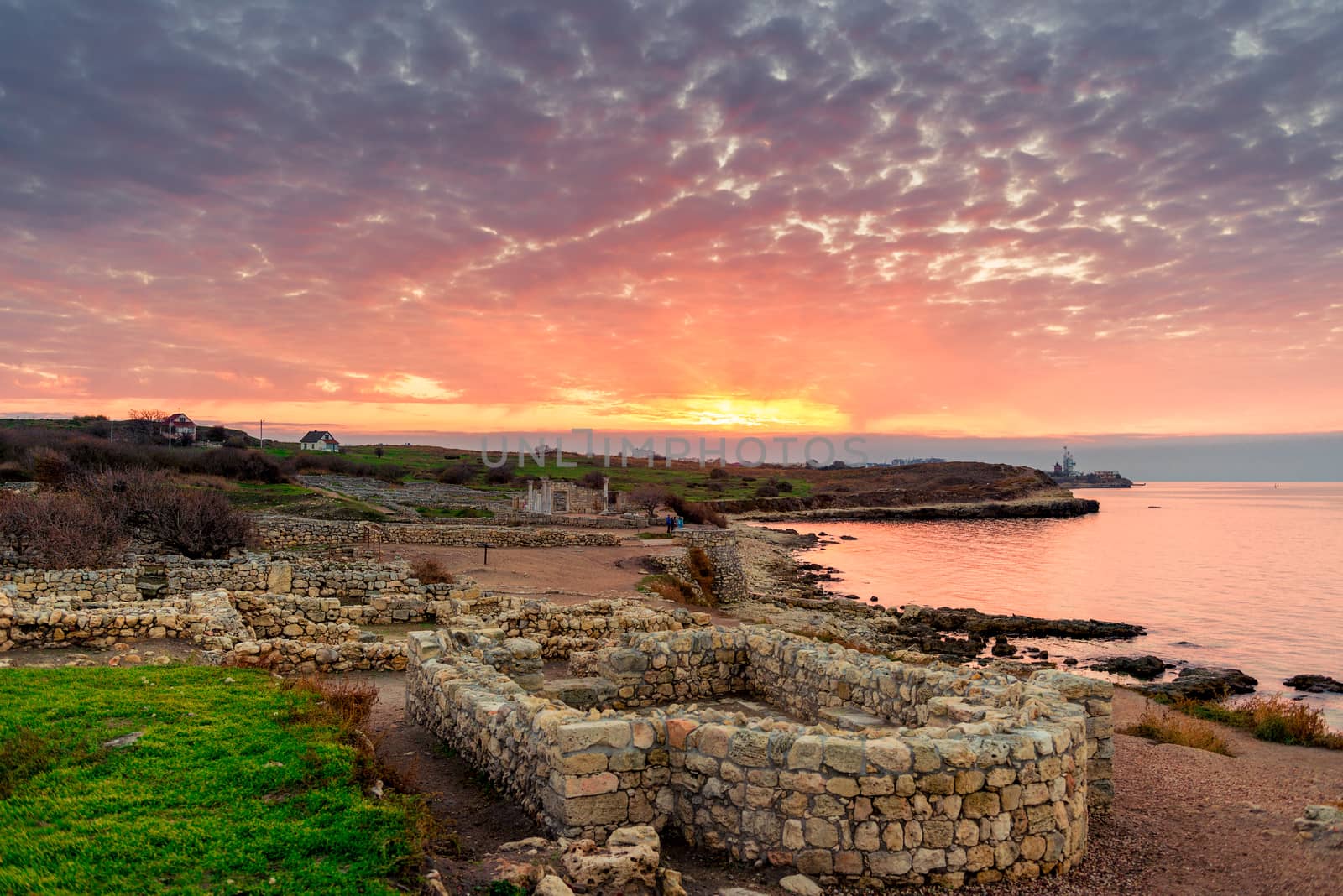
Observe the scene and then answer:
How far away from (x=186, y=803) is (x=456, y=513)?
46421 mm

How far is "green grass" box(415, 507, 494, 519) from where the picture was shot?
4953cm

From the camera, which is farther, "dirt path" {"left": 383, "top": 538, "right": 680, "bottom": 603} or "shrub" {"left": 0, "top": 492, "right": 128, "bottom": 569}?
"dirt path" {"left": 383, "top": 538, "right": 680, "bottom": 603}

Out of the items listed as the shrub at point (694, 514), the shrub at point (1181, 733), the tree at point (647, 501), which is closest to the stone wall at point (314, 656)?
the shrub at point (1181, 733)

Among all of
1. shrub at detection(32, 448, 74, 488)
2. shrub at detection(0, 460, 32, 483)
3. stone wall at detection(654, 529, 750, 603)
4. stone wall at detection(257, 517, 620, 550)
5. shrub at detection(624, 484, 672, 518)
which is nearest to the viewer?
stone wall at detection(257, 517, 620, 550)

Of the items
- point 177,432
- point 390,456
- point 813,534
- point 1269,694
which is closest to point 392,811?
point 1269,694

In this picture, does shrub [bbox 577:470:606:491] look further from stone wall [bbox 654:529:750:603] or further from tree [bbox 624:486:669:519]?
stone wall [bbox 654:529:750:603]

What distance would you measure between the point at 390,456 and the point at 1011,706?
131 meters

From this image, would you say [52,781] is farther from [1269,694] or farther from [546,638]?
[1269,694]

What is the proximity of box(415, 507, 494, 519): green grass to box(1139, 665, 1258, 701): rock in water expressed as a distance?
36873mm

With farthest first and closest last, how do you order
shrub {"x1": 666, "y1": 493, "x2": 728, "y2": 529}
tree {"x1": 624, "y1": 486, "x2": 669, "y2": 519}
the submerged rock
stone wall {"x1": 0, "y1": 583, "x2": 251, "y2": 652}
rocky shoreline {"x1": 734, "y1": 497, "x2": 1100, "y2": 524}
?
rocky shoreline {"x1": 734, "y1": 497, "x2": 1100, "y2": 524} < shrub {"x1": 666, "y1": 493, "x2": 728, "y2": 529} < tree {"x1": 624, "y1": 486, "x2": 669, "y2": 519} < the submerged rock < stone wall {"x1": 0, "y1": 583, "x2": 251, "y2": 652}

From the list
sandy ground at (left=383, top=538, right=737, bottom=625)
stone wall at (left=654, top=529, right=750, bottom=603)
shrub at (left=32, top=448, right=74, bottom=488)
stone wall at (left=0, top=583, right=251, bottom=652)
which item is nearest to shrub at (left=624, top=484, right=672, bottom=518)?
stone wall at (left=654, top=529, right=750, bottom=603)

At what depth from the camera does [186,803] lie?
6430mm

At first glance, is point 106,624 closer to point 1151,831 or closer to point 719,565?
point 1151,831

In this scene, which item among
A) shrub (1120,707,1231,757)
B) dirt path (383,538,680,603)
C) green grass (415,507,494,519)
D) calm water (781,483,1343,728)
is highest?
green grass (415,507,494,519)
